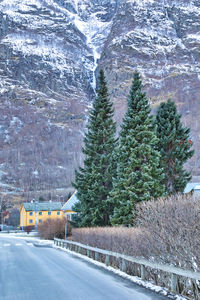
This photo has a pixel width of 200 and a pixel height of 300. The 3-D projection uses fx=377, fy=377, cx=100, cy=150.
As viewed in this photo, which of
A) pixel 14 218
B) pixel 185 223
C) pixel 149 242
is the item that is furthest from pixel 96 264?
pixel 14 218

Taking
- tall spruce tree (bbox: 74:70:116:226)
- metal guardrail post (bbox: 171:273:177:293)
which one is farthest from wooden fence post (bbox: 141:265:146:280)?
tall spruce tree (bbox: 74:70:116:226)

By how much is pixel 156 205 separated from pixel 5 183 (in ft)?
571

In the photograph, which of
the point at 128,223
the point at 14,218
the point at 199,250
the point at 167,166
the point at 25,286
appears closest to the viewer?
the point at 199,250

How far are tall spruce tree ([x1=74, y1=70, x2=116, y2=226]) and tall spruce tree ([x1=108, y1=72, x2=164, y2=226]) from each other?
3.10m

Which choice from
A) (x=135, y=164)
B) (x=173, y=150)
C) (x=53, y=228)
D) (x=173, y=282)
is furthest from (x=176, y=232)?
(x=53, y=228)

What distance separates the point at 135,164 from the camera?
2152 centimetres

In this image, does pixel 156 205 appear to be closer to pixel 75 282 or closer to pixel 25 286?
pixel 75 282

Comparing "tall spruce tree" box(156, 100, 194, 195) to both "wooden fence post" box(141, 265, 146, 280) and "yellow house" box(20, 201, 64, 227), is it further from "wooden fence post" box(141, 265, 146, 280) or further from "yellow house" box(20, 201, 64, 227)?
"yellow house" box(20, 201, 64, 227)

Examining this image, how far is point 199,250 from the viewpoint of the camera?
25.9 feet

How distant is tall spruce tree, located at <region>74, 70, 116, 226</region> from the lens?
24844 mm

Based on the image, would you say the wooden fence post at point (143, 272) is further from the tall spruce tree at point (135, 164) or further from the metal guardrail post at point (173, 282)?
the tall spruce tree at point (135, 164)

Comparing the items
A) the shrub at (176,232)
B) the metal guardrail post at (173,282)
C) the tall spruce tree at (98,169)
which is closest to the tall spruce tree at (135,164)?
the tall spruce tree at (98,169)

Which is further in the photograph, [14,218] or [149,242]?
[14,218]

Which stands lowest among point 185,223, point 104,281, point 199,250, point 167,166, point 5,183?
point 104,281
